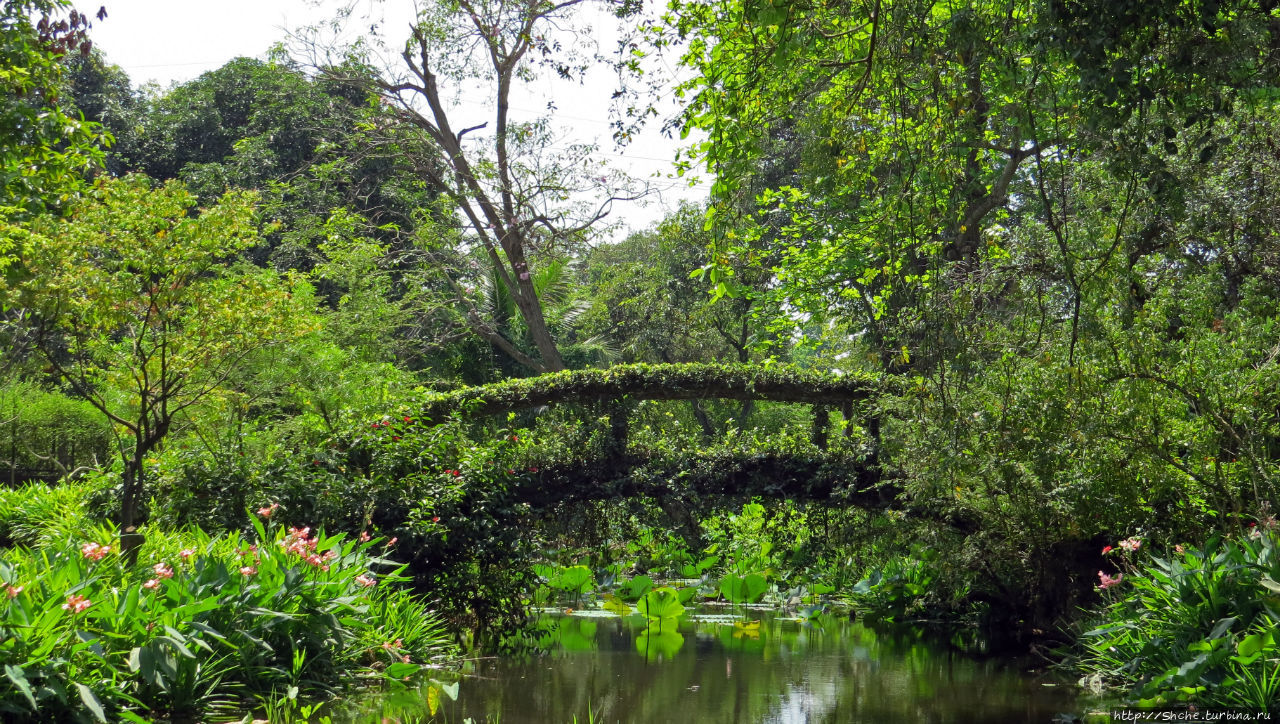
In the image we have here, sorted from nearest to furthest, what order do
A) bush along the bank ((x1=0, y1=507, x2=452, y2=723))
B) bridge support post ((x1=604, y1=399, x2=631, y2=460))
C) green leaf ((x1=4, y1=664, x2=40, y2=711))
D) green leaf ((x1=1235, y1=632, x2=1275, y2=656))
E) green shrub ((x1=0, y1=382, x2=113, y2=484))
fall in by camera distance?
green leaf ((x1=4, y1=664, x2=40, y2=711)) → bush along the bank ((x1=0, y1=507, x2=452, y2=723)) → green leaf ((x1=1235, y1=632, x2=1275, y2=656)) → bridge support post ((x1=604, y1=399, x2=631, y2=460)) → green shrub ((x1=0, y1=382, x2=113, y2=484))

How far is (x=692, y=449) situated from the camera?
34.9ft

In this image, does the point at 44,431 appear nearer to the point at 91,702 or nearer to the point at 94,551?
the point at 94,551

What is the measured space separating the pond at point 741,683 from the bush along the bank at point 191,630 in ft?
1.82

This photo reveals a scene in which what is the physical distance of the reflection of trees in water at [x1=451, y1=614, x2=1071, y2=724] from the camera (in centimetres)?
673

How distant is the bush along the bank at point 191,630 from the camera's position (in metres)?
4.55

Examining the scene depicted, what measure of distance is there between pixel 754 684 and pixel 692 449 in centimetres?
337

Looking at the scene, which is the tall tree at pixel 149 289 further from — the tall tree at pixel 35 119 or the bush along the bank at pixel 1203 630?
the bush along the bank at pixel 1203 630

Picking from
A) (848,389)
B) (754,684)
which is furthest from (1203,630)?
(848,389)

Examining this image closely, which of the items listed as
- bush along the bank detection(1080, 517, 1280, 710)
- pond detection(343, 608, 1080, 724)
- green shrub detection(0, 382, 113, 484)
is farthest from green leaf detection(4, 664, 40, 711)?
green shrub detection(0, 382, 113, 484)

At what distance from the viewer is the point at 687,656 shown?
904 cm

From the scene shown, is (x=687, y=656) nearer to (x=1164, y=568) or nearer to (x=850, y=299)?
(x=1164, y=568)

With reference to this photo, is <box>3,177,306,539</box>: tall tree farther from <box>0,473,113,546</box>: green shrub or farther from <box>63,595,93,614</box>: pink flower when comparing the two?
<box>63,595,93,614</box>: pink flower

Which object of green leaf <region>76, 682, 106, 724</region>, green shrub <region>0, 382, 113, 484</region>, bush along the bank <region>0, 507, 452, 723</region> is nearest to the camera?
green leaf <region>76, 682, 106, 724</region>

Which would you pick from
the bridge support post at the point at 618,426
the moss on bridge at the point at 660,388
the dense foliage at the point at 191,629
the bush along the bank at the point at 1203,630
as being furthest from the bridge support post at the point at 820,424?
the dense foliage at the point at 191,629
